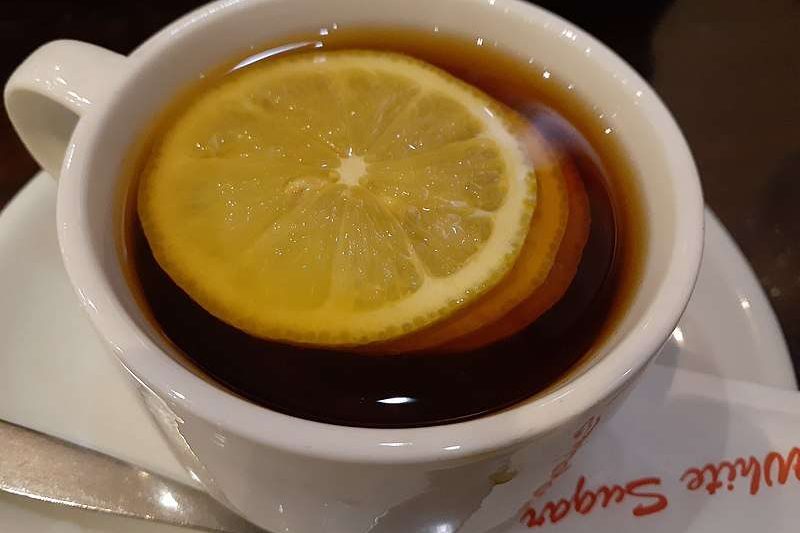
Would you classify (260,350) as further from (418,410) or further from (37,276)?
(37,276)

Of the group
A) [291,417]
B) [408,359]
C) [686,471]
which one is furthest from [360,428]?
[686,471]

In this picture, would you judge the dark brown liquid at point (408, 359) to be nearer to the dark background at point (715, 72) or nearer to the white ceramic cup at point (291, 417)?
the white ceramic cup at point (291, 417)

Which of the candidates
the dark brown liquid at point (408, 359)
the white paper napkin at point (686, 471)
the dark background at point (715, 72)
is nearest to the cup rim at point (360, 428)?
the dark brown liquid at point (408, 359)

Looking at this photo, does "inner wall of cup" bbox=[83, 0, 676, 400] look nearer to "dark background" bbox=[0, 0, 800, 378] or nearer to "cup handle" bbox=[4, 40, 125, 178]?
"cup handle" bbox=[4, 40, 125, 178]

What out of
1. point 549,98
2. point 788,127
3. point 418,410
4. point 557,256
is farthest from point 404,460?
point 788,127

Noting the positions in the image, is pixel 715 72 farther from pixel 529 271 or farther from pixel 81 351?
pixel 81 351

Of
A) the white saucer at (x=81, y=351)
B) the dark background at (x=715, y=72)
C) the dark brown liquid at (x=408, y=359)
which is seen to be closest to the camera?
the dark brown liquid at (x=408, y=359)

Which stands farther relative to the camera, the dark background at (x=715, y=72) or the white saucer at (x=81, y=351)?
the dark background at (x=715, y=72)
